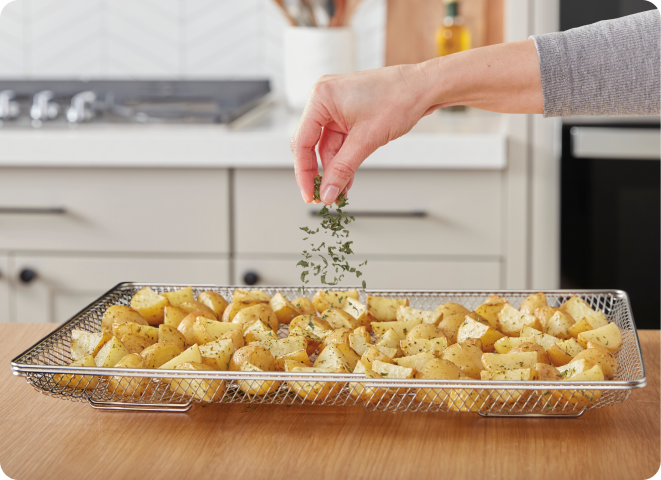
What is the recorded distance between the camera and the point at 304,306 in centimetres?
104

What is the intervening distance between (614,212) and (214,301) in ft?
4.12

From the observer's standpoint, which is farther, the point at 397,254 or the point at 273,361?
the point at 397,254

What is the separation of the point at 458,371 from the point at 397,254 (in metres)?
1.19

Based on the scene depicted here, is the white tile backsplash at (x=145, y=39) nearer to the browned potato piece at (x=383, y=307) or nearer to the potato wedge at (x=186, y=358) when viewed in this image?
the browned potato piece at (x=383, y=307)

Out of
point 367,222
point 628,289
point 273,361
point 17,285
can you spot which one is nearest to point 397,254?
point 367,222

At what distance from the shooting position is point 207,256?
201 cm

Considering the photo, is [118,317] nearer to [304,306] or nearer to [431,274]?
[304,306]

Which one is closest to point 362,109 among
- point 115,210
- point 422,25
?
point 115,210

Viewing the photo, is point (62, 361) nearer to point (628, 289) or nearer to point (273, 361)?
point (273, 361)

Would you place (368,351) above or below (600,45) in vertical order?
below

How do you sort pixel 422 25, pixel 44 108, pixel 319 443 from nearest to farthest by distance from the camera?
pixel 319 443, pixel 44 108, pixel 422 25

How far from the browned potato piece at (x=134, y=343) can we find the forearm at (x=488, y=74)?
1.55ft

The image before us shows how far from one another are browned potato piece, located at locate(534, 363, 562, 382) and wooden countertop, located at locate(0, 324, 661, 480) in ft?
0.16

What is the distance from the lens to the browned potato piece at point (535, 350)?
2.70 ft
